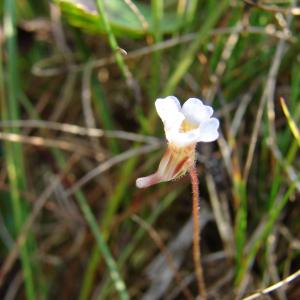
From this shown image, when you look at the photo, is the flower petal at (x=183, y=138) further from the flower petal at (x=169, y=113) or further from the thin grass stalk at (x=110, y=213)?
the thin grass stalk at (x=110, y=213)

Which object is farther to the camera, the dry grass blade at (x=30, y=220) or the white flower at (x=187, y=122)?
the dry grass blade at (x=30, y=220)

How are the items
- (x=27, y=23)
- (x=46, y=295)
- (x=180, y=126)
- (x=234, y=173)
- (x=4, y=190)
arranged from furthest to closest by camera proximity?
(x=27, y=23) < (x=4, y=190) < (x=46, y=295) < (x=234, y=173) < (x=180, y=126)

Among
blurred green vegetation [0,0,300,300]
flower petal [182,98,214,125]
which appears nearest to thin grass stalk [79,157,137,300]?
blurred green vegetation [0,0,300,300]

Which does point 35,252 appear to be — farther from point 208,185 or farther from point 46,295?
point 208,185

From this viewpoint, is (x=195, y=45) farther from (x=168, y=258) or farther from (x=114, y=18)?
(x=168, y=258)

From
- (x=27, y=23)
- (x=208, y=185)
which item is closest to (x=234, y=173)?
(x=208, y=185)

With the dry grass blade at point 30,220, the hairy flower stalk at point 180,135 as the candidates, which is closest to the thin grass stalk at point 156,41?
the dry grass blade at point 30,220

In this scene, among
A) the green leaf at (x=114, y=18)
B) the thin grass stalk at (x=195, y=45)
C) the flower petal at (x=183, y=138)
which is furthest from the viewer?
the thin grass stalk at (x=195, y=45)
